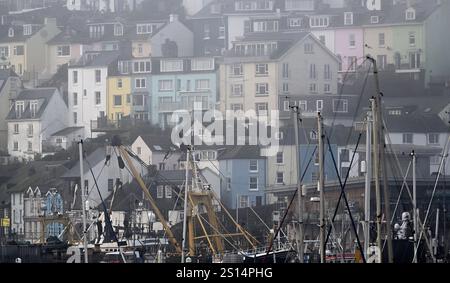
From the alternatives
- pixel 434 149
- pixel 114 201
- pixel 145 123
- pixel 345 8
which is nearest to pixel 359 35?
pixel 345 8

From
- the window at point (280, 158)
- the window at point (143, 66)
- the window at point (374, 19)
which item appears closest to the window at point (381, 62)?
the window at point (374, 19)

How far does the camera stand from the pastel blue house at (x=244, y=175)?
10.2 meters

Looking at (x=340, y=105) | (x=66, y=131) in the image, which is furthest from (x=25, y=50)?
(x=340, y=105)

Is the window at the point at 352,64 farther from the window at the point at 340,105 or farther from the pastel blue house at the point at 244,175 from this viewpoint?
the pastel blue house at the point at 244,175

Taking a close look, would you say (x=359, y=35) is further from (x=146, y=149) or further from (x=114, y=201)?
(x=114, y=201)

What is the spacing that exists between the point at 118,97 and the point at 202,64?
719 mm

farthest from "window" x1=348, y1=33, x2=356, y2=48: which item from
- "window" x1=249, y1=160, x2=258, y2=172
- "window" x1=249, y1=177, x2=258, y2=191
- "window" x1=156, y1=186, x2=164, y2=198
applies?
"window" x1=156, y1=186, x2=164, y2=198

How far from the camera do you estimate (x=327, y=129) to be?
34.0 feet

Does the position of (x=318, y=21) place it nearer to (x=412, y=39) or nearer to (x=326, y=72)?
(x=326, y=72)

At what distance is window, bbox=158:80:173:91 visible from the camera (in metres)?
9.79

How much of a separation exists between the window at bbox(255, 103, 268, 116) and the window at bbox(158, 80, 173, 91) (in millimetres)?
745

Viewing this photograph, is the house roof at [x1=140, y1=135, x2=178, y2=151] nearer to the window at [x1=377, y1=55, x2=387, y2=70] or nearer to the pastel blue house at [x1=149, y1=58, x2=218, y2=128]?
the pastel blue house at [x1=149, y1=58, x2=218, y2=128]

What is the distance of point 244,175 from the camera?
10289 mm

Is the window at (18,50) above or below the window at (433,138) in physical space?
above
